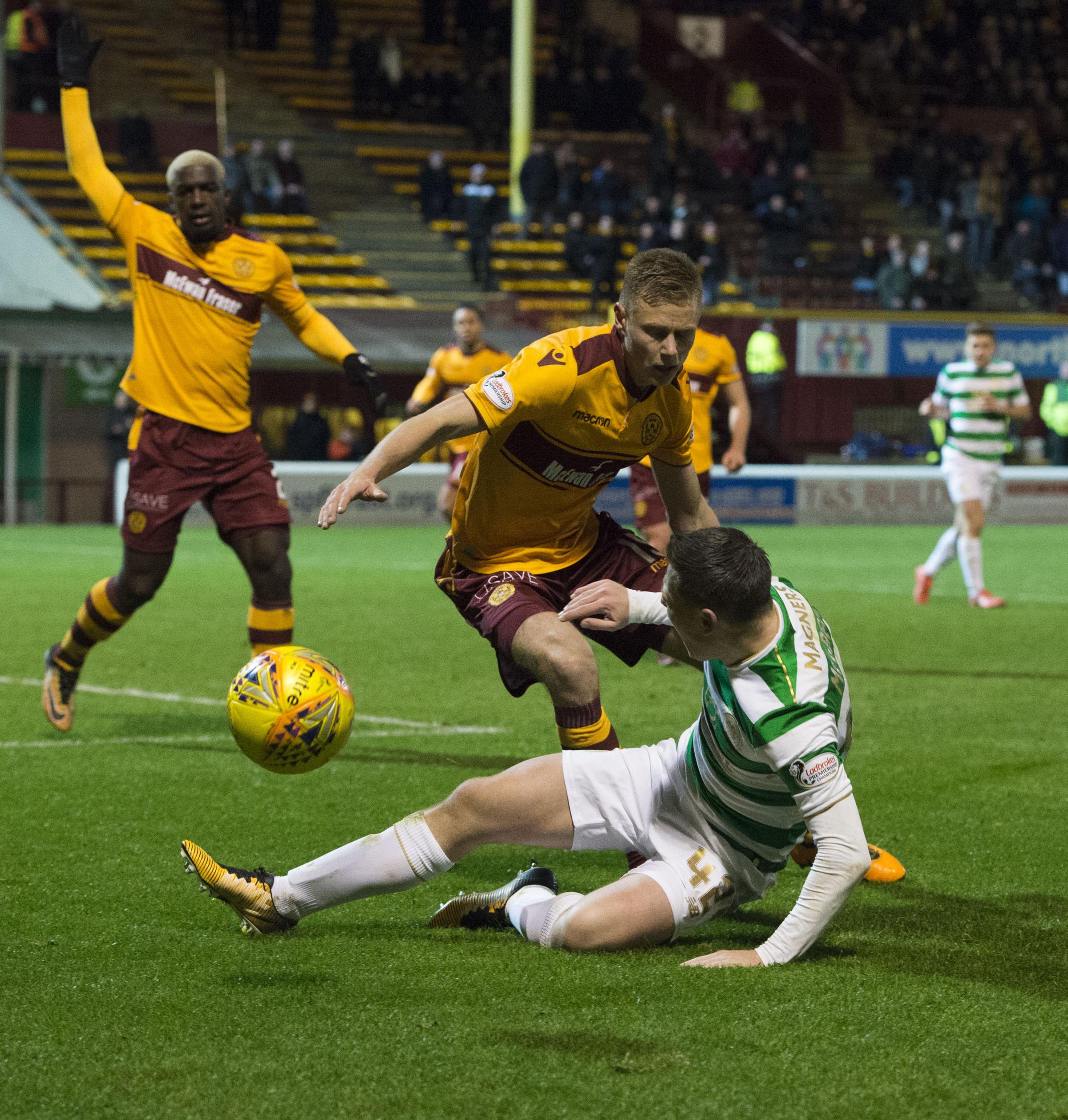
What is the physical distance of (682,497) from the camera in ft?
17.3

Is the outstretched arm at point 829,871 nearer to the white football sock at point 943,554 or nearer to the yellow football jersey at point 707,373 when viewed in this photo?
the yellow football jersey at point 707,373

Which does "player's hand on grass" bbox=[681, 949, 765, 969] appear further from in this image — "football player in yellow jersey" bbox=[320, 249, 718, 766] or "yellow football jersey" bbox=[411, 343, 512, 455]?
"yellow football jersey" bbox=[411, 343, 512, 455]

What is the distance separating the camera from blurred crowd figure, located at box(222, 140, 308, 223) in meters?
27.5

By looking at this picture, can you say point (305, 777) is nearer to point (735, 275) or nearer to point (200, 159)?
point (200, 159)

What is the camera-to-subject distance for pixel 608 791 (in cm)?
418

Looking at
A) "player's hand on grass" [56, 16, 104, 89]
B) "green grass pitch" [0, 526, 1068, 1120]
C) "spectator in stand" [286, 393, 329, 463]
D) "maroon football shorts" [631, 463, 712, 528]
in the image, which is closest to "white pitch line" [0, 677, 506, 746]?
"green grass pitch" [0, 526, 1068, 1120]

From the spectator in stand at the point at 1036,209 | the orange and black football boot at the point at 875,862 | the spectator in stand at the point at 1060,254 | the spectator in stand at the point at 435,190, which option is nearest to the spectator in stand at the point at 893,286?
the spectator in stand at the point at 1060,254

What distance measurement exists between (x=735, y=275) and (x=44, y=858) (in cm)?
2542

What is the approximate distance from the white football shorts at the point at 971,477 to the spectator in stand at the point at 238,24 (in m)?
22.8

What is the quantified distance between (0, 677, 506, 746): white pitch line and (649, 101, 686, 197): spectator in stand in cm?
2337

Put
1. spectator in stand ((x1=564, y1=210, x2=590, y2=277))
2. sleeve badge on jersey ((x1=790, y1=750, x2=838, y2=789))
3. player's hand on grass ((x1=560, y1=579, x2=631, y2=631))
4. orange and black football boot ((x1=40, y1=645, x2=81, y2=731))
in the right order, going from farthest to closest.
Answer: spectator in stand ((x1=564, y1=210, x2=590, y2=277)) → orange and black football boot ((x1=40, y1=645, x2=81, y2=731)) → player's hand on grass ((x1=560, y1=579, x2=631, y2=631)) → sleeve badge on jersey ((x1=790, y1=750, x2=838, y2=789))

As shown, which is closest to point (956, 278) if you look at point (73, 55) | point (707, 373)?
point (707, 373)

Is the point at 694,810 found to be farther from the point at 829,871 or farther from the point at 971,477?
the point at 971,477

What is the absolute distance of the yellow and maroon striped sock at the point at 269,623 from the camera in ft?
23.7
